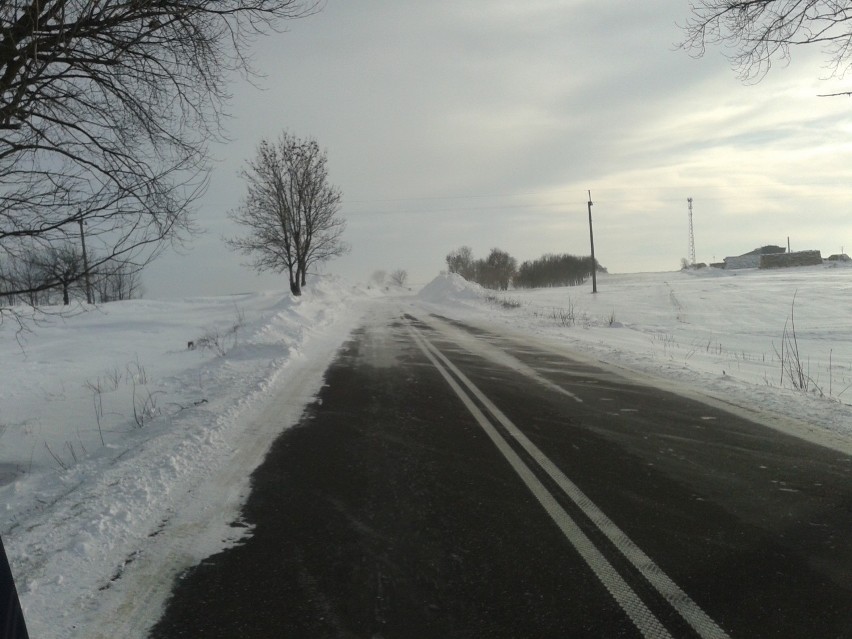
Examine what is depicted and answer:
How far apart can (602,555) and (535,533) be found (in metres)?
0.48

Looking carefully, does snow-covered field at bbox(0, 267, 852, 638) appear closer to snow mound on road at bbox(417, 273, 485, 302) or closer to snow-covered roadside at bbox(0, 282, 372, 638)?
snow-covered roadside at bbox(0, 282, 372, 638)

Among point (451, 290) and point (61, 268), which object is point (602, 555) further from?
point (451, 290)

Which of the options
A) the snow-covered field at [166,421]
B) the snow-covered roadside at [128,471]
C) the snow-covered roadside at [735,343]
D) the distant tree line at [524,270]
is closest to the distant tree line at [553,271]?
the distant tree line at [524,270]

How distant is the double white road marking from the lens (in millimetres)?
2822

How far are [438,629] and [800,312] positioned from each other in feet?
85.1

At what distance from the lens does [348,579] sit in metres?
3.31

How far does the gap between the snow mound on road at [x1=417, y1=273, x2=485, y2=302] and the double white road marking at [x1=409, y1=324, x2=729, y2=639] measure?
38310 millimetres

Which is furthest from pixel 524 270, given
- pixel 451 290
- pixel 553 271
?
pixel 451 290

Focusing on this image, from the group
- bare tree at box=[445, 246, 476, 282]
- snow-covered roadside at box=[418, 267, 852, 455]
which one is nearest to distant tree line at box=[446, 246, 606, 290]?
bare tree at box=[445, 246, 476, 282]

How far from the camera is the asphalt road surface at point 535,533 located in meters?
2.90

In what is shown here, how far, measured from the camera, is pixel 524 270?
121 metres

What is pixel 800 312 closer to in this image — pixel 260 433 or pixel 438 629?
pixel 260 433

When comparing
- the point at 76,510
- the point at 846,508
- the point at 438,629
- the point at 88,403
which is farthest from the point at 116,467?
the point at 846,508

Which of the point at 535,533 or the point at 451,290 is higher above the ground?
the point at 451,290
